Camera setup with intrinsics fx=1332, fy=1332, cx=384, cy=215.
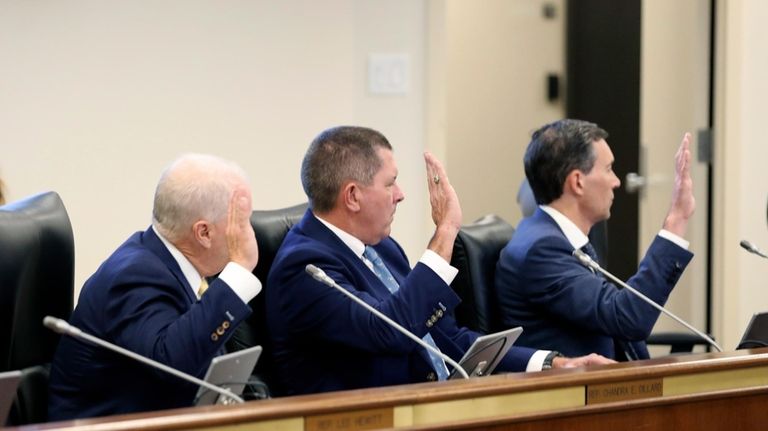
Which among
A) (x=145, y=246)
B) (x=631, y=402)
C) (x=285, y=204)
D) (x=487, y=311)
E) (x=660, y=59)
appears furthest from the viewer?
(x=660, y=59)

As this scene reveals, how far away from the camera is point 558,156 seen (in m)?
3.34

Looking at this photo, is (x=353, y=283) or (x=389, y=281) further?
(x=389, y=281)

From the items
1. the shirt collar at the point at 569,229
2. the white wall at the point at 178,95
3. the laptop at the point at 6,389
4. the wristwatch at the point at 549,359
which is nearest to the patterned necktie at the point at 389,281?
the wristwatch at the point at 549,359

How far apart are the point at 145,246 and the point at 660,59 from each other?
3177 millimetres

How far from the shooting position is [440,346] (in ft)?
9.95

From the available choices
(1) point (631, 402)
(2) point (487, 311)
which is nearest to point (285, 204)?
(2) point (487, 311)

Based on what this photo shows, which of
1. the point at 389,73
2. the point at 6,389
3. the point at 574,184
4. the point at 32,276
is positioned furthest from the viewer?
the point at 389,73

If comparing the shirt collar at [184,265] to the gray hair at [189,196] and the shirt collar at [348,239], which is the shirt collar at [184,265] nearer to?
the gray hair at [189,196]

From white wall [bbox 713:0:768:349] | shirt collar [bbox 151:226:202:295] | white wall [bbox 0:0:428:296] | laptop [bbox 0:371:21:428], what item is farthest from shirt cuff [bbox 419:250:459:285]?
white wall [bbox 713:0:768:349]

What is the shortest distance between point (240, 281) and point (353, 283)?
1.45 feet

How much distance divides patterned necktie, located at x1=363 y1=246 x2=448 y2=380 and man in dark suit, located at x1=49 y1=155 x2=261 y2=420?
427 millimetres

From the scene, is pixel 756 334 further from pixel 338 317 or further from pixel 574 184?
pixel 338 317

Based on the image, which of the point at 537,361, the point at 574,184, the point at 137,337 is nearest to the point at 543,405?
the point at 137,337

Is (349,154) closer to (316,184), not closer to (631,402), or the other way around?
(316,184)
